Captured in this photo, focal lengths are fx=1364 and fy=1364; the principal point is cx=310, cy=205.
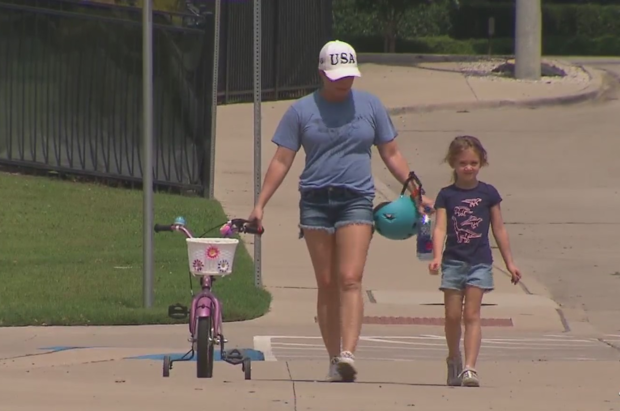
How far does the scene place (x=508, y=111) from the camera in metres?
21.8

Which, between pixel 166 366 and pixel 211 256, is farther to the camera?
pixel 166 366

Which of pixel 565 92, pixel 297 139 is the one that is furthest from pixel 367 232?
pixel 565 92

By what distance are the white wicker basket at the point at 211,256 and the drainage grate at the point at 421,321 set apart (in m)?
3.31

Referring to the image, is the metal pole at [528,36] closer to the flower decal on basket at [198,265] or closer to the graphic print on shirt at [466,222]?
the graphic print on shirt at [466,222]

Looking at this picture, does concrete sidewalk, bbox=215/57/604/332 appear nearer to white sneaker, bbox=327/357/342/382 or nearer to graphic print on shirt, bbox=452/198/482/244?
white sneaker, bbox=327/357/342/382

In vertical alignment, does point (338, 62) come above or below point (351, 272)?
above

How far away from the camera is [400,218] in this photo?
6852 mm

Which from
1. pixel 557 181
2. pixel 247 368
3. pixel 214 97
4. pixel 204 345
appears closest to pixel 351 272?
pixel 247 368

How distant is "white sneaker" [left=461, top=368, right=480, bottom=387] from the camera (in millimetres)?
6805

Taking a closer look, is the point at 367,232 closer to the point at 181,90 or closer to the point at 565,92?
the point at 181,90

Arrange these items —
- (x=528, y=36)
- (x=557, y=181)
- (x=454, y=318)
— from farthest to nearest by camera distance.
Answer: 1. (x=528, y=36)
2. (x=557, y=181)
3. (x=454, y=318)

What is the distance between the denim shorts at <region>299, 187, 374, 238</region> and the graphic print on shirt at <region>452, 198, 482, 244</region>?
1.42ft

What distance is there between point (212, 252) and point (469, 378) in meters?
1.43

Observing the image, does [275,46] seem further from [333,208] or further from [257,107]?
[333,208]
